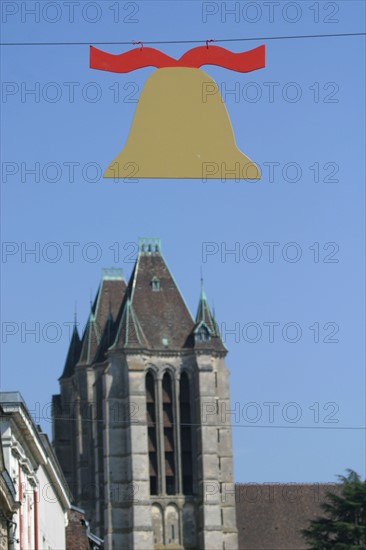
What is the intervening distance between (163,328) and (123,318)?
2.82m

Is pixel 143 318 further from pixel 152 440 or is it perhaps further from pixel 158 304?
pixel 152 440

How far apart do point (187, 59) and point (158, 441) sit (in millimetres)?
94147

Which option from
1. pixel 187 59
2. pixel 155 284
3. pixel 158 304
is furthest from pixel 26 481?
pixel 155 284

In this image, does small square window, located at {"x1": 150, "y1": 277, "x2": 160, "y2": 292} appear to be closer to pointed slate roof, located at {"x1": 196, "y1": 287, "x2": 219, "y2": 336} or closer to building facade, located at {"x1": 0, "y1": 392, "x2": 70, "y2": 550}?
pointed slate roof, located at {"x1": 196, "y1": 287, "x2": 219, "y2": 336}

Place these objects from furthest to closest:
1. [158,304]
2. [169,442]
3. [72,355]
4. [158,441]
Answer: [72,355], [158,304], [169,442], [158,441]

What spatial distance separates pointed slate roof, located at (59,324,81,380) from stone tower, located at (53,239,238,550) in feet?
12.6

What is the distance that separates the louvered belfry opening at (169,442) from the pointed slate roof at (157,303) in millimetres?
3846

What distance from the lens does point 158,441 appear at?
108 m

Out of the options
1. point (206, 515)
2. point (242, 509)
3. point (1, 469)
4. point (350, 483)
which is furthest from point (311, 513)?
point (1, 469)

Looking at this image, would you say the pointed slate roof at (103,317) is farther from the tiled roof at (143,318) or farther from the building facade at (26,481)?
the building facade at (26,481)

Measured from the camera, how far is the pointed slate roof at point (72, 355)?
4592 inches

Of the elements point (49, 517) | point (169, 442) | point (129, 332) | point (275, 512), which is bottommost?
point (49, 517)

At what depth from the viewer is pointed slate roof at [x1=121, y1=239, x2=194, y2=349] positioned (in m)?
112

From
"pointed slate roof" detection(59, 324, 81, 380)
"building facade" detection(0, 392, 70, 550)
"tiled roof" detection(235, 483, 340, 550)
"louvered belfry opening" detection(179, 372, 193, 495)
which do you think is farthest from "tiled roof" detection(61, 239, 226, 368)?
"building facade" detection(0, 392, 70, 550)
